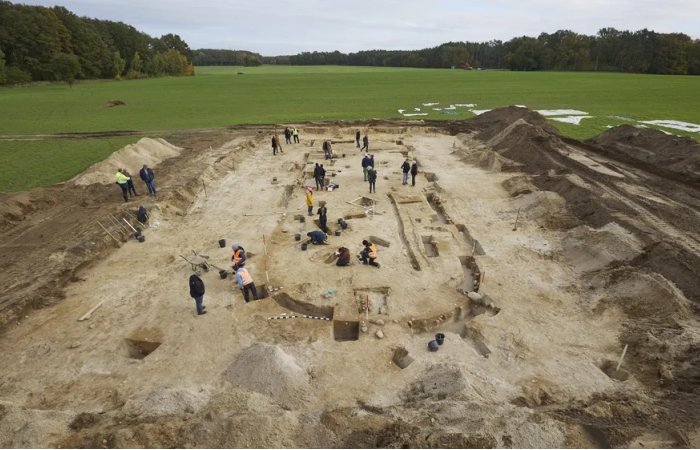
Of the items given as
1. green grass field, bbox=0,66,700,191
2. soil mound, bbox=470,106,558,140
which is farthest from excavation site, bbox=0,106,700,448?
soil mound, bbox=470,106,558,140

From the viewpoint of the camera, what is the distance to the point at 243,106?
46906 mm

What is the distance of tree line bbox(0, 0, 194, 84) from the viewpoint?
217 feet

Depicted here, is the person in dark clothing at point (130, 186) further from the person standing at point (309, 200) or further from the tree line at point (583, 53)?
the tree line at point (583, 53)

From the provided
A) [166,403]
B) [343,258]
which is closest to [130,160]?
[343,258]

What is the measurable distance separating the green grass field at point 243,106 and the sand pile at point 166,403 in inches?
703

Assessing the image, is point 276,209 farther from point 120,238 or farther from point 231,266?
point 120,238

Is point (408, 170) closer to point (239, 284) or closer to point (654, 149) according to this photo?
point (239, 284)

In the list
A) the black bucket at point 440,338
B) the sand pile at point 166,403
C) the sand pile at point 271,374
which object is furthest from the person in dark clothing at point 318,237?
the sand pile at point 166,403

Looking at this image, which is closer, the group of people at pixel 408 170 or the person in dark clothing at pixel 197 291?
the person in dark clothing at pixel 197 291

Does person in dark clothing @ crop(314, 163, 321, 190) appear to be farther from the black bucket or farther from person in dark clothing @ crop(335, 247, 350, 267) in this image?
the black bucket

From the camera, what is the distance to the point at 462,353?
30.7 ft

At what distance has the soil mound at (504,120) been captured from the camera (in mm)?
29289

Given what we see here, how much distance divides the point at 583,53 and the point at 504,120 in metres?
84.4

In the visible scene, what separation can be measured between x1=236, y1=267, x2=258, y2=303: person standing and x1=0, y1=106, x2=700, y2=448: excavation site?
1.34 feet
